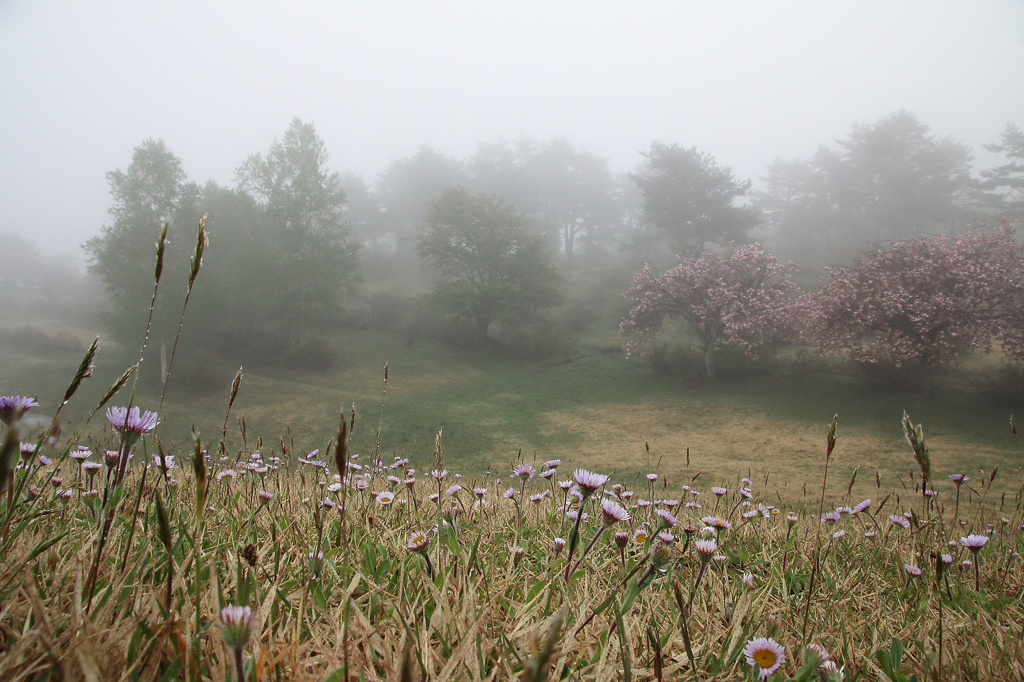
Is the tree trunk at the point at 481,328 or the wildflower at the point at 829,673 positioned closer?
the wildflower at the point at 829,673

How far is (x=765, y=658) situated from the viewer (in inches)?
41.1

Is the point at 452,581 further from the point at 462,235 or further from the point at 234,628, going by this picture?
the point at 462,235

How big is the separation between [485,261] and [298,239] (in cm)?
969

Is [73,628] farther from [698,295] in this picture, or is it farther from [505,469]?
[698,295]

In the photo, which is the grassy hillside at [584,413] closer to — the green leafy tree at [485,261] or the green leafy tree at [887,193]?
the green leafy tree at [485,261]

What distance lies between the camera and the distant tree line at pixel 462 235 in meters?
20.5

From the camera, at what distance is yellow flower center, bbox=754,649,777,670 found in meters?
1.03

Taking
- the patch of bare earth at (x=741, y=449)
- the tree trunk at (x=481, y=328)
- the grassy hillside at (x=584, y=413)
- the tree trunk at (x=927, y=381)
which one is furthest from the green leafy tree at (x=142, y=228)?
the tree trunk at (x=927, y=381)

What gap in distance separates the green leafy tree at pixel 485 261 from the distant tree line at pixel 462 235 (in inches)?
2.9

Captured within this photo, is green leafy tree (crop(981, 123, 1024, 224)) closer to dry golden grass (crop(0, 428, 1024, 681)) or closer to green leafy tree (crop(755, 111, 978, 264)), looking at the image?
green leafy tree (crop(755, 111, 978, 264))

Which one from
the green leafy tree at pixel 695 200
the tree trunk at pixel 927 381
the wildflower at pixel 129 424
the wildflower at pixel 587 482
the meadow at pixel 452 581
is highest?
the green leafy tree at pixel 695 200

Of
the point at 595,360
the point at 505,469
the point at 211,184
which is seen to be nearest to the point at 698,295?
the point at 595,360

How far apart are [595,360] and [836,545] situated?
737 inches

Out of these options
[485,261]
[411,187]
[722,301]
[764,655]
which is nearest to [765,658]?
[764,655]
